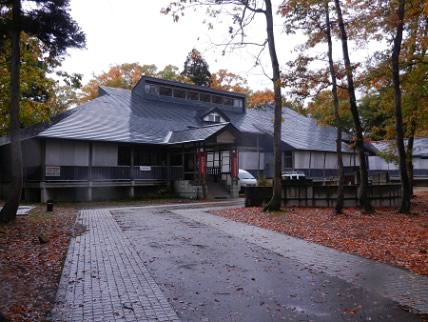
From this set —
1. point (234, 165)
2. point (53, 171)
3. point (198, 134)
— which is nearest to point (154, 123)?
point (198, 134)

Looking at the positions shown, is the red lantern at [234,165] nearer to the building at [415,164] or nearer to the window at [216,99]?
the window at [216,99]

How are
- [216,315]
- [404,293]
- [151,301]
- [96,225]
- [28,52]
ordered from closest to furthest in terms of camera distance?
[216,315], [151,301], [404,293], [96,225], [28,52]

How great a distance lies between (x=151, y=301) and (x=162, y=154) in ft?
73.4

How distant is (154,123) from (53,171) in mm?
9221

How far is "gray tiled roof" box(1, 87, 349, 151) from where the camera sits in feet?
78.8

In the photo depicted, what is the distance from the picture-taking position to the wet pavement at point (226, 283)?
16.3 ft

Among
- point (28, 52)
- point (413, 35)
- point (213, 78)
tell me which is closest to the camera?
point (28, 52)

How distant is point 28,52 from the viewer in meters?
14.6

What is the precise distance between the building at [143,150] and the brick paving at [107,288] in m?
14.3

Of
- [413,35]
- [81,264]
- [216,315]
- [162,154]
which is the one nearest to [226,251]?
[81,264]

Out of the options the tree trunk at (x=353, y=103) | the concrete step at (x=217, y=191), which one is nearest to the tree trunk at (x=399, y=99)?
the tree trunk at (x=353, y=103)

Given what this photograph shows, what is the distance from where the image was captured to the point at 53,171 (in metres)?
21.9

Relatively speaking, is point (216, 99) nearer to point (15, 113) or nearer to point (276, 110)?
point (276, 110)

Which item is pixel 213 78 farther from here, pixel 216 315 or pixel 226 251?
pixel 216 315
